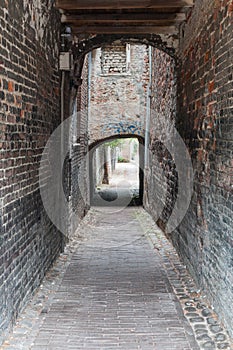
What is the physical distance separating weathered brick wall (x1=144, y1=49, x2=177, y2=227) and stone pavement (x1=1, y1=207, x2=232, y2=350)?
4.57 feet

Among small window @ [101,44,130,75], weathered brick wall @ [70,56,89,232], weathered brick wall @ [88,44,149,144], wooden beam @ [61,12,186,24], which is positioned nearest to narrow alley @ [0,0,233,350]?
wooden beam @ [61,12,186,24]

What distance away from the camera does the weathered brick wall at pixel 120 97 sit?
12.9 meters

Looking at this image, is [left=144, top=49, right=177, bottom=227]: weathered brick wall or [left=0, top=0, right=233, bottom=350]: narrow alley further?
[left=144, top=49, right=177, bottom=227]: weathered brick wall

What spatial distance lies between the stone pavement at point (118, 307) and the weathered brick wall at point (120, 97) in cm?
635

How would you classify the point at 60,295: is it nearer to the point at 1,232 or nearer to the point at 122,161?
the point at 1,232

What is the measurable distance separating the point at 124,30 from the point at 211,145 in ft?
11.2

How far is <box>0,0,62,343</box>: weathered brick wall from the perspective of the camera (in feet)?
11.9

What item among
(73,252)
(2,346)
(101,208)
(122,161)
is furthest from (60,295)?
(122,161)

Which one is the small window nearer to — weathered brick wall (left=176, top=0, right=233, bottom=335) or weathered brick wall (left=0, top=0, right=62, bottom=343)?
weathered brick wall (left=176, top=0, right=233, bottom=335)

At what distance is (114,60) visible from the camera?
13.1 meters

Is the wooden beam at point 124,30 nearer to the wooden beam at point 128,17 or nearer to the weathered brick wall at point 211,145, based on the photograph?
the wooden beam at point 128,17

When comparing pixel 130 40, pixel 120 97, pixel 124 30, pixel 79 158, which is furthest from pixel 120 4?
pixel 120 97

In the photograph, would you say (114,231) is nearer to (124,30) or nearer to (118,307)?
(124,30)

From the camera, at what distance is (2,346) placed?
3.55 meters
